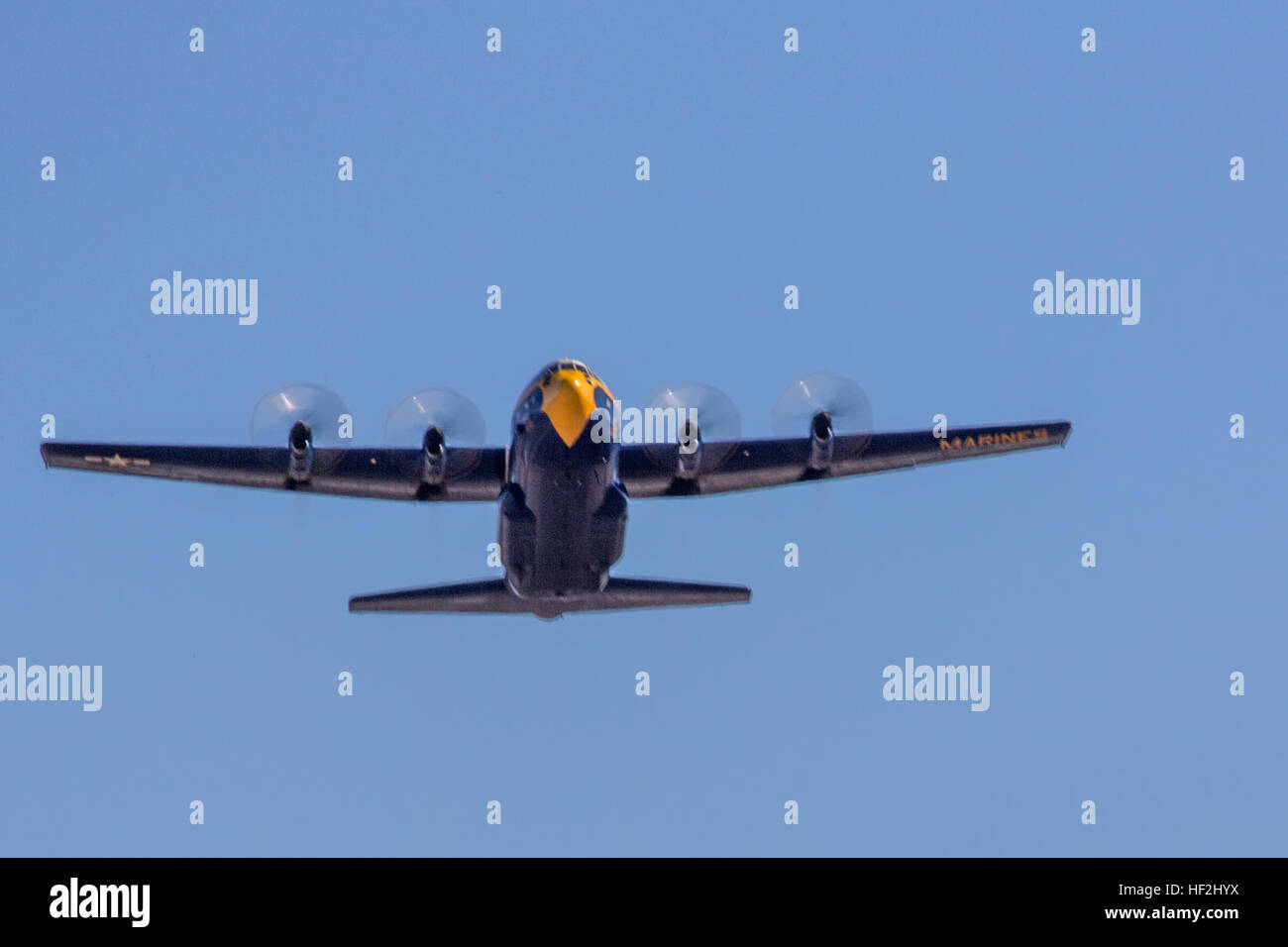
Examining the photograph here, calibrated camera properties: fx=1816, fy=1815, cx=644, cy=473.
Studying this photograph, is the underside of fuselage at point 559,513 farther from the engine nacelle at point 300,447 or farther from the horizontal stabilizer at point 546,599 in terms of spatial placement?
the engine nacelle at point 300,447

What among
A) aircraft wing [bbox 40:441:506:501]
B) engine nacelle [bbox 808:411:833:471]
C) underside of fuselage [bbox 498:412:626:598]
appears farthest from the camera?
aircraft wing [bbox 40:441:506:501]

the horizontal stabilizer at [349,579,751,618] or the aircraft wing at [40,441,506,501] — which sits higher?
the aircraft wing at [40,441,506,501]

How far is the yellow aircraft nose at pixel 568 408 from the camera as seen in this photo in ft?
113

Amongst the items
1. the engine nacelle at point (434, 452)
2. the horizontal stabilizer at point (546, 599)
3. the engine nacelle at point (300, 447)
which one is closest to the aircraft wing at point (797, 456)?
the horizontal stabilizer at point (546, 599)

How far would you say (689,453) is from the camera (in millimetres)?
37906

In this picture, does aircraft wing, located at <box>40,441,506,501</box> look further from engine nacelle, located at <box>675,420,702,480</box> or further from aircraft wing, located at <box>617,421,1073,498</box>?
engine nacelle, located at <box>675,420,702,480</box>

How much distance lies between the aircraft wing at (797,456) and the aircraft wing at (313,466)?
10.5ft

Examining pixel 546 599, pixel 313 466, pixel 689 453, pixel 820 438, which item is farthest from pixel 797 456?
pixel 313 466

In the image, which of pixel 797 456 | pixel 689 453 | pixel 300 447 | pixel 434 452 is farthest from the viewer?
pixel 797 456

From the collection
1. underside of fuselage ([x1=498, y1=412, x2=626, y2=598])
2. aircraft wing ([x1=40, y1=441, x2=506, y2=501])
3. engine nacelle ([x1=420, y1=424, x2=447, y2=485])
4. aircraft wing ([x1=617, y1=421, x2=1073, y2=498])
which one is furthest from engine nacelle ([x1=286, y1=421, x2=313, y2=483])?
aircraft wing ([x1=617, y1=421, x2=1073, y2=498])

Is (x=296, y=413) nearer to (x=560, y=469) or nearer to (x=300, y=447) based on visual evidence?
(x=300, y=447)

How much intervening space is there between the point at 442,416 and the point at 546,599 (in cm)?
431

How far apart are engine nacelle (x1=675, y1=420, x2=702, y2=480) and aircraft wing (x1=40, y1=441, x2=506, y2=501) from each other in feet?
12.4

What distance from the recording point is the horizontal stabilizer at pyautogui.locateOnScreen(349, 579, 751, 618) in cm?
3694
